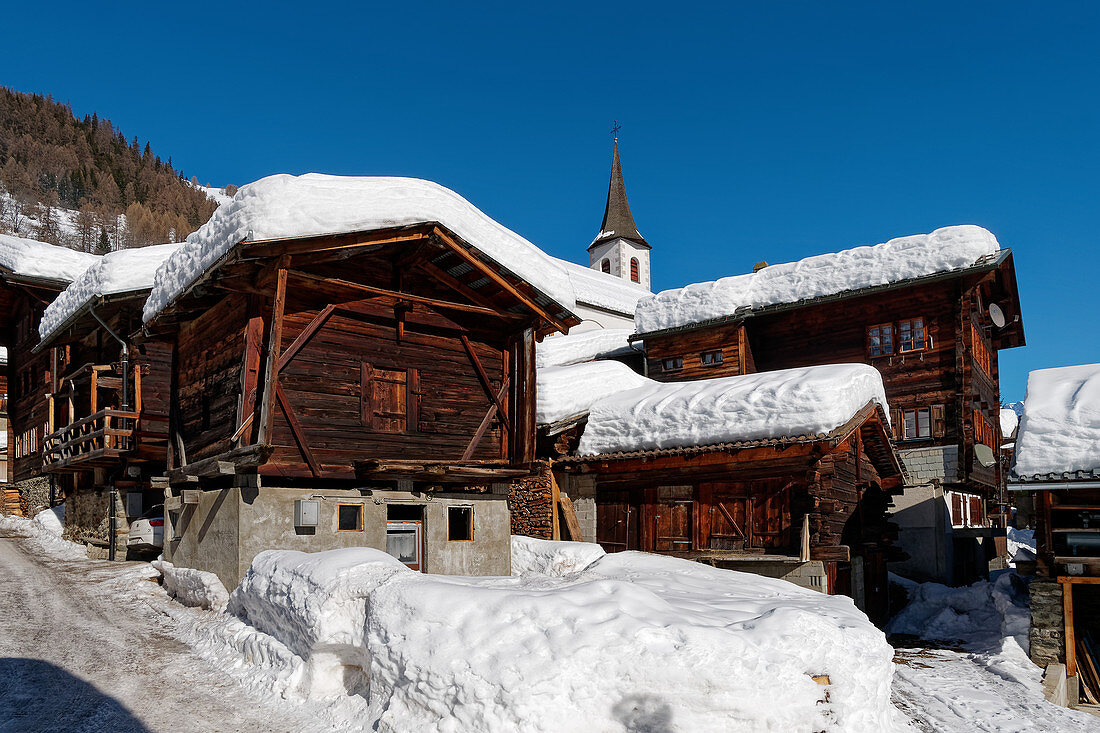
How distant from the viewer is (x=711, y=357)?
1152 inches

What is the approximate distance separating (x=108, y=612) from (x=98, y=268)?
8983 millimetres

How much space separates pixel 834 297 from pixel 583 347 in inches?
448

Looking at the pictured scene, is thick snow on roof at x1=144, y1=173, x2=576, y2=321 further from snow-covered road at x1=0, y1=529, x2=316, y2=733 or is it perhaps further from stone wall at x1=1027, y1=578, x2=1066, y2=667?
stone wall at x1=1027, y1=578, x2=1066, y2=667

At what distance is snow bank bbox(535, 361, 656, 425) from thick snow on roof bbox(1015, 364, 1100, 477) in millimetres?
9087

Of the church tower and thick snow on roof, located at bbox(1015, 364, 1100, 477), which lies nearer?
thick snow on roof, located at bbox(1015, 364, 1100, 477)

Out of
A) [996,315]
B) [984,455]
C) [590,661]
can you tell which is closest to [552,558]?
[590,661]

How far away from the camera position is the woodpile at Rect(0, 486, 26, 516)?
2573 centimetres

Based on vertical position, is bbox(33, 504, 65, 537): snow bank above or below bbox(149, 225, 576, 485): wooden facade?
below

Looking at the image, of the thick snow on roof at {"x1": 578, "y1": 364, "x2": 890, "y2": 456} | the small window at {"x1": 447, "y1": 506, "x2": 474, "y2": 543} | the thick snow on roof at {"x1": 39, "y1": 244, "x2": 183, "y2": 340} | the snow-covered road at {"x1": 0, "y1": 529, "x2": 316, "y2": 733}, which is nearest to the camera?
the snow-covered road at {"x1": 0, "y1": 529, "x2": 316, "y2": 733}

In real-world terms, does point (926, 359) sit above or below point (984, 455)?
above

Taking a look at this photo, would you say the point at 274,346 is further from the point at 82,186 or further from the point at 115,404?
the point at 82,186

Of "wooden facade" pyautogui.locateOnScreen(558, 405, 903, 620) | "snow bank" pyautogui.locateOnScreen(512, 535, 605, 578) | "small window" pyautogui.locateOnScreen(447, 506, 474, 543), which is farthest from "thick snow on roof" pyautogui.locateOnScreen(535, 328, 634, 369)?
"small window" pyautogui.locateOnScreen(447, 506, 474, 543)

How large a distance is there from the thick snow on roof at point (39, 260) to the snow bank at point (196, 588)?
1463 centimetres

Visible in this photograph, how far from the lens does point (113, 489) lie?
19922mm
